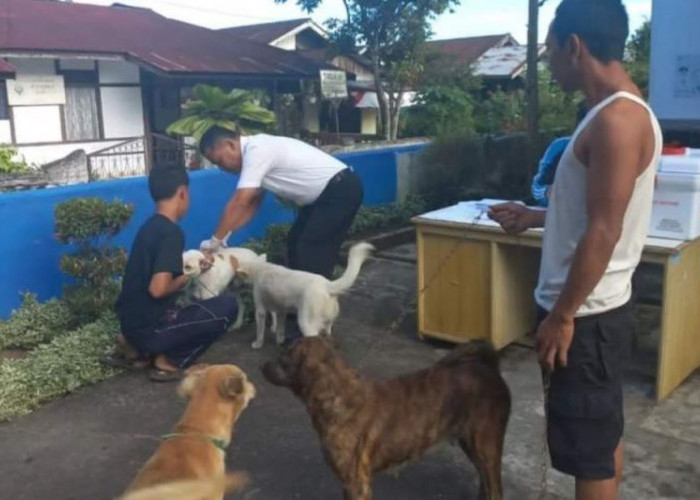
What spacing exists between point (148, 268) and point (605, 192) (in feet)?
10.2

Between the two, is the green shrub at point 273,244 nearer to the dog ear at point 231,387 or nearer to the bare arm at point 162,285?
the bare arm at point 162,285

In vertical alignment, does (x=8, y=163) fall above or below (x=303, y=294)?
above

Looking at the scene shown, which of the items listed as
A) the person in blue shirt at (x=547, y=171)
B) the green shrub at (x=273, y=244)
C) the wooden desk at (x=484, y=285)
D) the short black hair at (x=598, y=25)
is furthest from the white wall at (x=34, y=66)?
the short black hair at (x=598, y=25)

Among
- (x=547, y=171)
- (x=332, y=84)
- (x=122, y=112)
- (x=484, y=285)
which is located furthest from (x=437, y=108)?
(x=547, y=171)

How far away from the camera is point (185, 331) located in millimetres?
4566

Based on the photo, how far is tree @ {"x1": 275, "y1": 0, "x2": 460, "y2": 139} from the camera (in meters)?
16.3

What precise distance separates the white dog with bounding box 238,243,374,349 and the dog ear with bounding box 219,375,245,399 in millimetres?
1911

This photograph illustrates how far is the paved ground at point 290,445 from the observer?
3.35 m

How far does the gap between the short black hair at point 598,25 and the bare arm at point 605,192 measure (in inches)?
9.6

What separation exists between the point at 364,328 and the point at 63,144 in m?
10.6

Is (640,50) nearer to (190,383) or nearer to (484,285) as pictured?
(484,285)

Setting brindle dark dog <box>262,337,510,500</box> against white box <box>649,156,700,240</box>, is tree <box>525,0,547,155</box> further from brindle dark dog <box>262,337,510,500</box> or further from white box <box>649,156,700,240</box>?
brindle dark dog <box>262,337,510,500</box>

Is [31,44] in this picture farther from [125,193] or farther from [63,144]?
[125,193]

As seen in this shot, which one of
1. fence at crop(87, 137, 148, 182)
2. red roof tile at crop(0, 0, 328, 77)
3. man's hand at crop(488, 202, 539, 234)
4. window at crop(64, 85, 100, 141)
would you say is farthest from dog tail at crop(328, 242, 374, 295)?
window at crop(64, 85, 100, 141)
